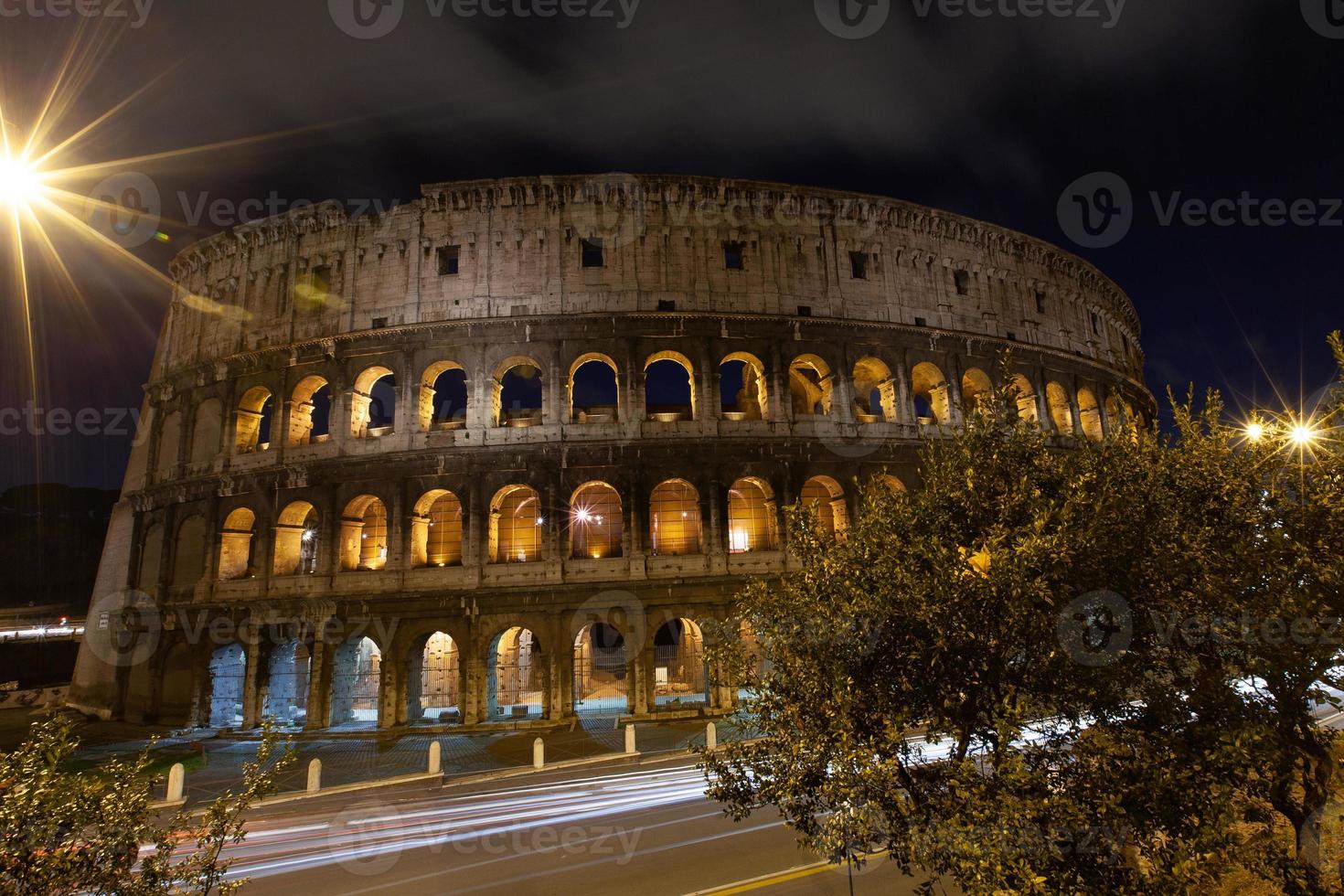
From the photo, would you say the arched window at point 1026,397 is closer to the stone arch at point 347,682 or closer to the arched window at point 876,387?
the arched window at point 876,387

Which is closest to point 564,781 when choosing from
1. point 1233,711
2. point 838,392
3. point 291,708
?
point 1233,711

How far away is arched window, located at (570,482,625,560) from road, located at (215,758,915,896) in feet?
33.7

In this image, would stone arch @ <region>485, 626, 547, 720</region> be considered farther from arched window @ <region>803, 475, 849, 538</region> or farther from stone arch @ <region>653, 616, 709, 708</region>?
arched window @ <region>803, 475, 849, 538</region>

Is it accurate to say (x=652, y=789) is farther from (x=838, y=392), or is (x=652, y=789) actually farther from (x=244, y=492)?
(x=244, y=492)

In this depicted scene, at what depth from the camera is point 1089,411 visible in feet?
92.2

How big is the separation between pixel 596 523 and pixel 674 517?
297 cm

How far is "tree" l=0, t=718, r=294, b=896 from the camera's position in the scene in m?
4.02

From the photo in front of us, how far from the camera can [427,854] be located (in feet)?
32.3

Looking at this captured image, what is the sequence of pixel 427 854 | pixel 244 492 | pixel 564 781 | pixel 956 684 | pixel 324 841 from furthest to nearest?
pixel 244 492, pixel 564 781, pixel 324 841, pixel 427 854, pixel 956 684

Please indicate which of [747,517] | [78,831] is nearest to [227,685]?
[747,517]

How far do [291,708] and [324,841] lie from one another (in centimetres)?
1409

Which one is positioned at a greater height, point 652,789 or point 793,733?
point 793,733

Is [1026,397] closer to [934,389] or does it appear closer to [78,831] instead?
[934,389]

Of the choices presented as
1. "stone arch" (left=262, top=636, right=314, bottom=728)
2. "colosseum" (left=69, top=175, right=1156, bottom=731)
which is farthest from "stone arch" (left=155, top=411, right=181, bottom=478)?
"stone arch" (left=262, top=636, right=314, bottom=728)
